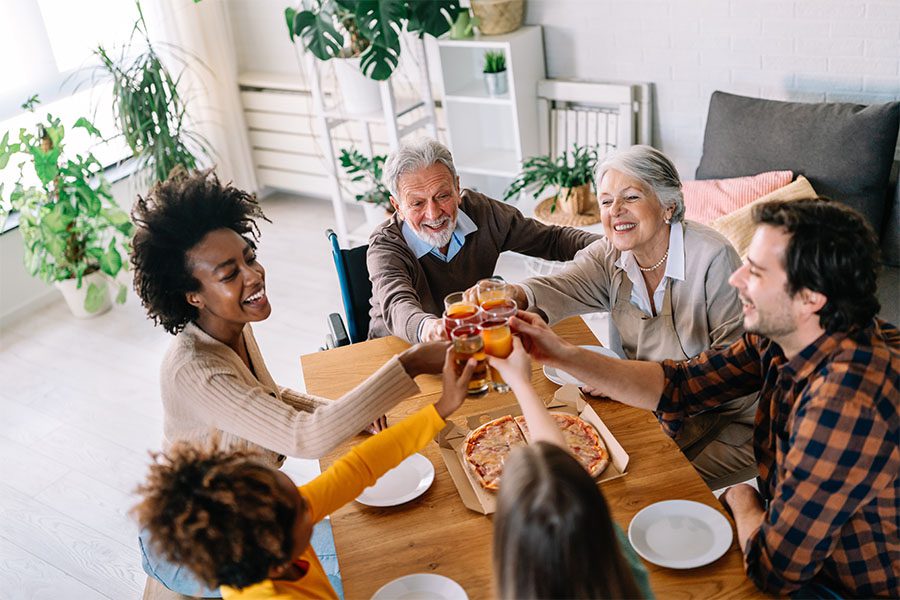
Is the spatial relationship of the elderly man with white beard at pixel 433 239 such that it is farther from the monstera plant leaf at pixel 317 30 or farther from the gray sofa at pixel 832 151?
the monstera plant leaf at pixel 317 30

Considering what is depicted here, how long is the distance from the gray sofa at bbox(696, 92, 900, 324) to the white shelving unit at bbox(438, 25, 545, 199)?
3.07 feet

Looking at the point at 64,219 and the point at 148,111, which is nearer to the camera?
the point at 64,219

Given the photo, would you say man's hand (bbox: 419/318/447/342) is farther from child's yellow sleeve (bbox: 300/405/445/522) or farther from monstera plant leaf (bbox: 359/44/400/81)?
monstera plant leaf (bbox: 359/44/400/81)

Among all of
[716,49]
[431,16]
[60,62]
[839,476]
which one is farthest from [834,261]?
[60,62]

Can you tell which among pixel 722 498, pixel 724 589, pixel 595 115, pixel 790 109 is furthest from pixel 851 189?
pixel 724 589

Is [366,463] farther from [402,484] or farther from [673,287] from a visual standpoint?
[673,287]

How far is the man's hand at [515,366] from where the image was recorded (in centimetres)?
177

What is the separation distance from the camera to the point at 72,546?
9.84 feet

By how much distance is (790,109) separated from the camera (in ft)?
11.2

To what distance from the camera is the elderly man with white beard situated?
2.43 meters

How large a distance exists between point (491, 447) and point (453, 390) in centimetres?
16

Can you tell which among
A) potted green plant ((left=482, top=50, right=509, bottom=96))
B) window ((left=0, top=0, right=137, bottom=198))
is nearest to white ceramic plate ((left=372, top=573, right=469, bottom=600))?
potted green plant ((left=482, top=50, right=509, bottom=96))

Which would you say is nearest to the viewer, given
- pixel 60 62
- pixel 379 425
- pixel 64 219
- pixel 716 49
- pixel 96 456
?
pixel 379 425

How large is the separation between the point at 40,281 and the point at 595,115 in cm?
288
